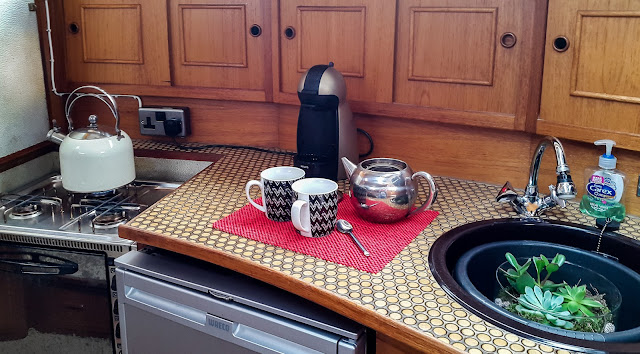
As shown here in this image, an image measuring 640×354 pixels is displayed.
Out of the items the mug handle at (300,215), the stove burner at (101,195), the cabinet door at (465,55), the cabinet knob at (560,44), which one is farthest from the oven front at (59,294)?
the cabinet knob at (560,44)

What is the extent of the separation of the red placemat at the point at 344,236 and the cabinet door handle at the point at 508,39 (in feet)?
1.49

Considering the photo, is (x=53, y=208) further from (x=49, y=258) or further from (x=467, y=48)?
(x=467, y=48)

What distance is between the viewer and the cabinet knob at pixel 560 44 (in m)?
1.38

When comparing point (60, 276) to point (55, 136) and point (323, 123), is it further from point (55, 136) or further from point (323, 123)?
point (323, 123)

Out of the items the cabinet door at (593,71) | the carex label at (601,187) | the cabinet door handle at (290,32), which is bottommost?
the carex label at (601,187)

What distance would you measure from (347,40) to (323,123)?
295 mm

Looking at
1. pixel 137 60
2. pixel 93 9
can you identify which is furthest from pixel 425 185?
pixel 93 9

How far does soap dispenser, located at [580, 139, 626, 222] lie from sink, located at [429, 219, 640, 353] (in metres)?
0.06

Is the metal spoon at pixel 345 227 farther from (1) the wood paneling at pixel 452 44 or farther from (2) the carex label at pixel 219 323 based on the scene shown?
(1) the wood paneling at pixel 452 44

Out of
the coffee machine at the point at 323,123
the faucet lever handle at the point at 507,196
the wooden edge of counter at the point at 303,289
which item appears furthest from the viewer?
the coffee machine at the point at 323,123

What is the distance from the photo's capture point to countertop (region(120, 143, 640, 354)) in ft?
3.15

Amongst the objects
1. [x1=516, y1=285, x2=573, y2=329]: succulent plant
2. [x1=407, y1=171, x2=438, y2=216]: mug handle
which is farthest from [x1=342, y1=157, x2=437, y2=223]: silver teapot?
[x1=516, y1=285, x2=573, y2=329]: succulent plant

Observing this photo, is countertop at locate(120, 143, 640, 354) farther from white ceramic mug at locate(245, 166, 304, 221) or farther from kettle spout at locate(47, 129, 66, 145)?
kettle spout at locate(47, 129, 66, 145)

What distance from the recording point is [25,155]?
1972mm
